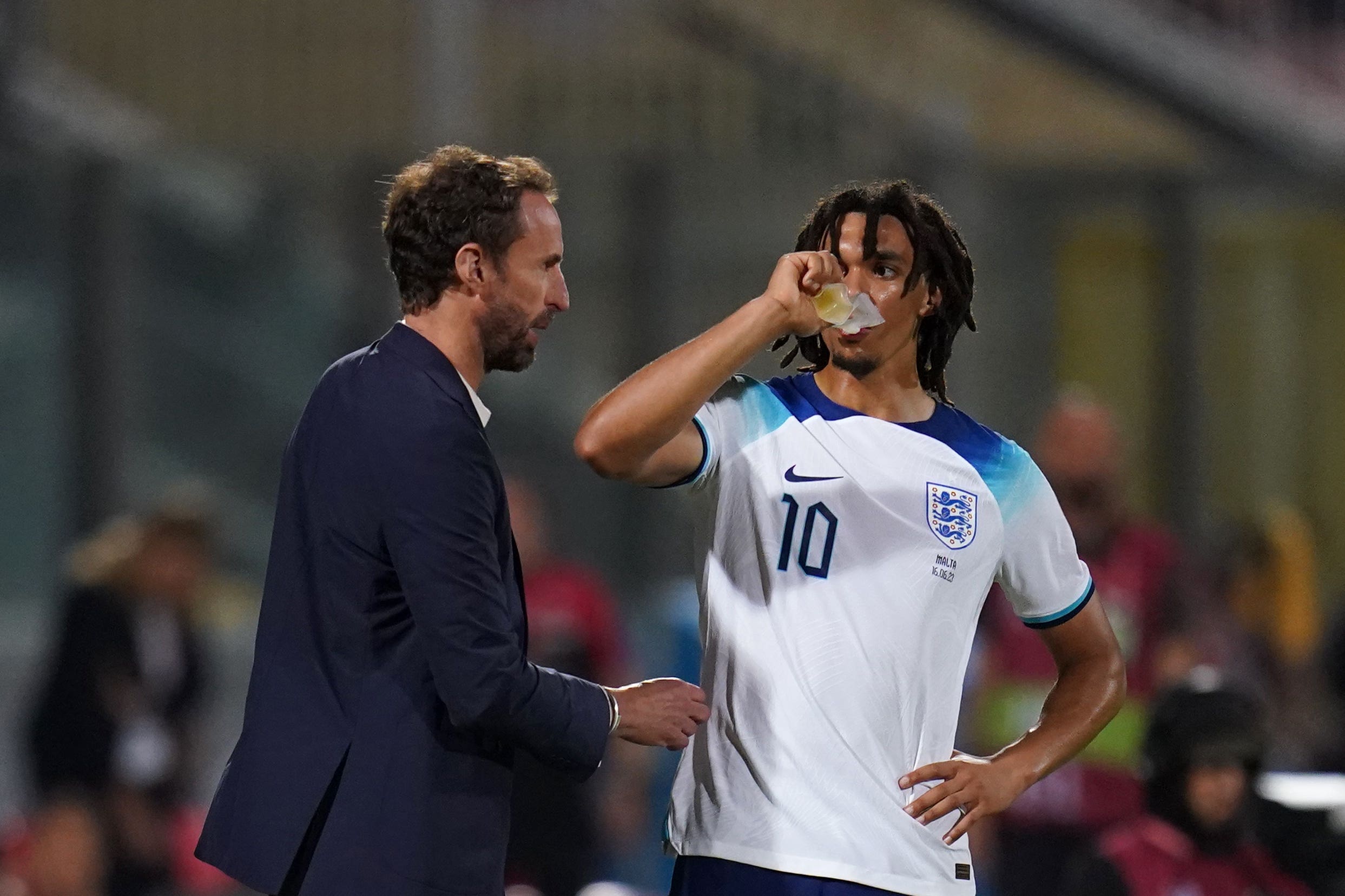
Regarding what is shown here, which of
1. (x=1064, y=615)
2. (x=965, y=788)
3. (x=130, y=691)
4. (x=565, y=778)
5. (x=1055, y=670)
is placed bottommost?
(x=130, y=691)

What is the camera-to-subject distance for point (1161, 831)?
13.4 ft

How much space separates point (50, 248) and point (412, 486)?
615 cm

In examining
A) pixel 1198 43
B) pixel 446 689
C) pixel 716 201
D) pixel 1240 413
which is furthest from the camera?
pixel 1240 413

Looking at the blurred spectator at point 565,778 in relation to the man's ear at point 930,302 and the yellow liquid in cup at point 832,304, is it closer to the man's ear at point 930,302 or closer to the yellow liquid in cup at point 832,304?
the man's ear at point 930,302

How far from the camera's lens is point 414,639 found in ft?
8.41

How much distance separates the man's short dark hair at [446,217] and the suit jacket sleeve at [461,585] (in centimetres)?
24

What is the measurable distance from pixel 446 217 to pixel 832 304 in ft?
1.76

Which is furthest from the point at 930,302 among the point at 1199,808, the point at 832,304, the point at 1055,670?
Answer: the point at 1055,670

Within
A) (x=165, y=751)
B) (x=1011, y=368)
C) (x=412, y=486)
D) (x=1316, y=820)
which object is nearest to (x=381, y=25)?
(x=1011, y=368)

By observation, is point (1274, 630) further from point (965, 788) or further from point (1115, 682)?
point (965, 788)

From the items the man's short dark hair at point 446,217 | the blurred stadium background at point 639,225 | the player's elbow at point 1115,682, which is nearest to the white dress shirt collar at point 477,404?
the man's short dark hair at point 446,217

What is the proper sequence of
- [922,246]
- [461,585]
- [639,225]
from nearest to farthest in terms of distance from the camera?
1. [461,585]
2. [922,246]
3. [639,225]

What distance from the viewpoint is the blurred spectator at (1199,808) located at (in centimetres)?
401

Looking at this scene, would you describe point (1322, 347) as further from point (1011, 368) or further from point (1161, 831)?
point (1161, 831)
